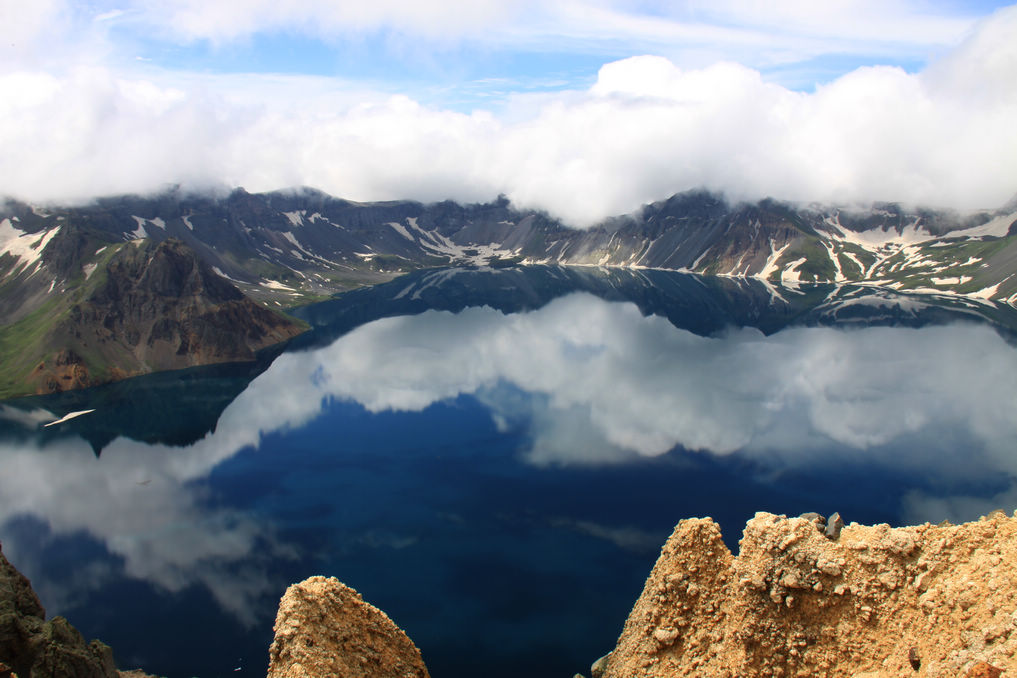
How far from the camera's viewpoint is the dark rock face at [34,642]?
3247 centimetres

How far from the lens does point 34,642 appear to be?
33156mm

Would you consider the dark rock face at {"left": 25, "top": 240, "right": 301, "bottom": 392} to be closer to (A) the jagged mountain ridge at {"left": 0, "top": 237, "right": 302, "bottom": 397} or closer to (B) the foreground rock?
(A) the jagged mountain ridge at {"left": 0, "top": 237, "right": 302, "bottom": 397}

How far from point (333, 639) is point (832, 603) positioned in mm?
18130

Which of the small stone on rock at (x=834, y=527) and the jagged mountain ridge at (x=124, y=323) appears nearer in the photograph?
the small stone on rock at (x=834, y=527)

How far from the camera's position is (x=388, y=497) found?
262 ft

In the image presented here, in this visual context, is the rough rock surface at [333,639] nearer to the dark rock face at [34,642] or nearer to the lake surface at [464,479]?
the dark rock face at [34,642]

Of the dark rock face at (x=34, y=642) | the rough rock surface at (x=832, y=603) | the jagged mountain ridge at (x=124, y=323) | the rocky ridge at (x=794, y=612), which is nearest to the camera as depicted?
the rough rock surface at (x=832, y=603)

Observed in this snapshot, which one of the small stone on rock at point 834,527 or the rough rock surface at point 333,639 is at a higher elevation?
the small stone on rock at point 834,527

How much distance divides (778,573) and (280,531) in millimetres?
62919

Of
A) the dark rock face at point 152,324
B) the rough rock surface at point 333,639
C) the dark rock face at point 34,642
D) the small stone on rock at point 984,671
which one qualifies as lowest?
the dark rock face at point 152,324

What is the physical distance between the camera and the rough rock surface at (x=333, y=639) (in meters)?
21.9

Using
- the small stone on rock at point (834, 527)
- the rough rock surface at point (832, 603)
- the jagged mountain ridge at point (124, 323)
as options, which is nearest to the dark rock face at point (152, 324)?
the jagged mountain ridge at point (124, 323)

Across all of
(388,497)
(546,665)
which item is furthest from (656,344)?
(546,665)

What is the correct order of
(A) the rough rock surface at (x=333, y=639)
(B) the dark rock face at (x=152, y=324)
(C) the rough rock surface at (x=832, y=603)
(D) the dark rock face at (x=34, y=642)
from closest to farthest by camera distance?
(C) the rough rock surface at (x=832, y=603) < (A) the rough rock surface at (x=333, y=639) < (D) the dark rock face at (x=34, y=642) < (B) the dark rock face at (x=152, y=324)
